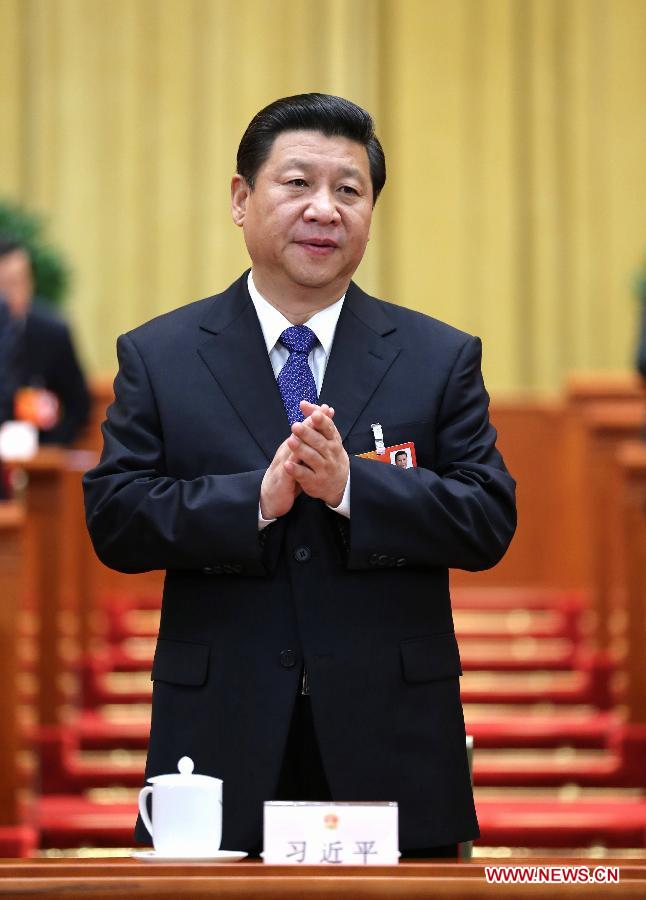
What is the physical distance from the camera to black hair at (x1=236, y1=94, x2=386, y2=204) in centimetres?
242

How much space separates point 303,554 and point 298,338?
13.3 inches

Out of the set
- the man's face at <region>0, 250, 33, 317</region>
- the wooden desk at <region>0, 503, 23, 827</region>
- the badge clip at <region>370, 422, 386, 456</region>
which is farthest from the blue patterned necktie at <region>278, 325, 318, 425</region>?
the man's face at <region>0, 250, 33, 317</region>

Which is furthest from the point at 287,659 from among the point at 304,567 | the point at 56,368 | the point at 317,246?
the point at 56,368

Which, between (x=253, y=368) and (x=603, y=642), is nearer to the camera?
(x=253, y=368)

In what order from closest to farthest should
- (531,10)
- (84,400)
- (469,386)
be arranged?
(469,386)
(84,400)
(531,10)

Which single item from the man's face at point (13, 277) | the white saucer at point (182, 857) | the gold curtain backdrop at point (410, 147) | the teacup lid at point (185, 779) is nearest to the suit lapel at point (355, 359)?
the teacup lid at point (185, 779)

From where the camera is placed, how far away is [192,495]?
2295 mm

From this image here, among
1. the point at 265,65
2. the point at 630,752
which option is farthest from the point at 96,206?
the point at 630,752

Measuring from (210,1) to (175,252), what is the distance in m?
1.64

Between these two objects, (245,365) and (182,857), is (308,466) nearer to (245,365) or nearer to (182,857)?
(245,365)

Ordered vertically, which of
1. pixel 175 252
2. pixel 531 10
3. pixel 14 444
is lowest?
pixel 14 444

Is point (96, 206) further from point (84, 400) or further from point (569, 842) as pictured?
point (569, 842)

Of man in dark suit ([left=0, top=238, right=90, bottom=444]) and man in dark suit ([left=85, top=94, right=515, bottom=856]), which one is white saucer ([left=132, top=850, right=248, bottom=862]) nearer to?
man in dark suit ([left=85, top=94, right=515, bottom=856])

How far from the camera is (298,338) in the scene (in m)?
2.46
